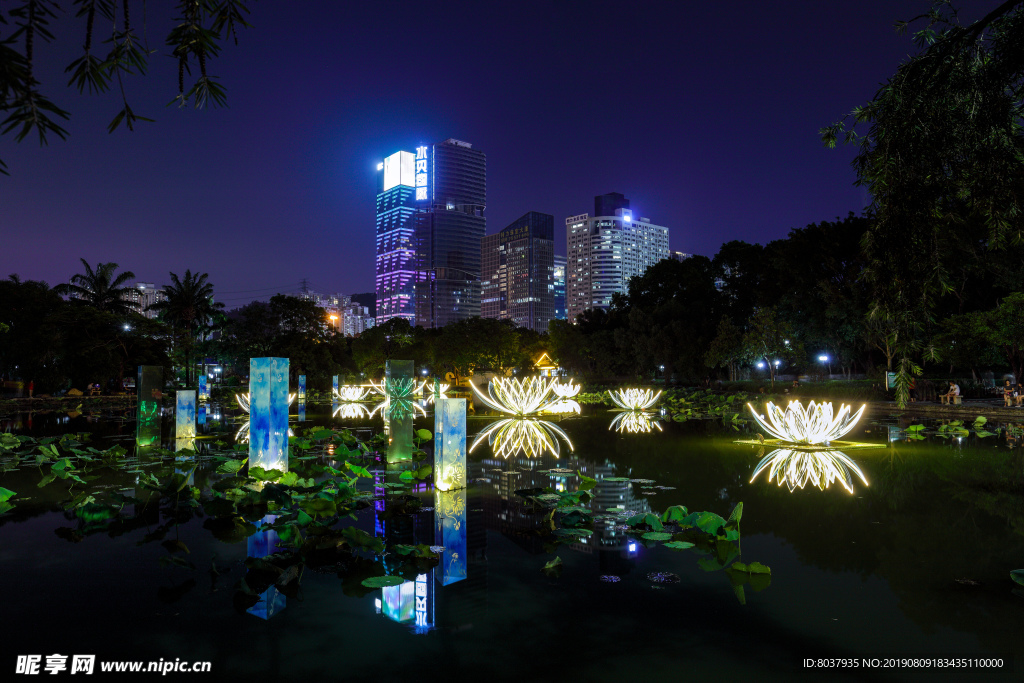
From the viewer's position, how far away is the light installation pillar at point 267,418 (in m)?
7.81

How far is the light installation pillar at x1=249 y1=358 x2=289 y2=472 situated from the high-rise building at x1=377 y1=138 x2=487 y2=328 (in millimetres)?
166542

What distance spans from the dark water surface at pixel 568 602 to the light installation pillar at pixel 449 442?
1.78ft

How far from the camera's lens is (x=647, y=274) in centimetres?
5634

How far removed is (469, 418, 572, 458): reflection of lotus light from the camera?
475 inches

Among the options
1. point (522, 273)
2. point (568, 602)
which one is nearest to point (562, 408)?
point (568, 602)

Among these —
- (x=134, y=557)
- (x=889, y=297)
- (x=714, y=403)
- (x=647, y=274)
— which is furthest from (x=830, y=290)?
(x=134, y=557)

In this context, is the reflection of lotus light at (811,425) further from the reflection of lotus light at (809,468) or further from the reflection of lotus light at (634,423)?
the reflection of lotus light at (634,423)

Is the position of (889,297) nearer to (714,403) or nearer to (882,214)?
(882,214)

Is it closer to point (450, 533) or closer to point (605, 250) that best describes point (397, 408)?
point (450, 533)

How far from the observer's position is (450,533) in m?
5.88

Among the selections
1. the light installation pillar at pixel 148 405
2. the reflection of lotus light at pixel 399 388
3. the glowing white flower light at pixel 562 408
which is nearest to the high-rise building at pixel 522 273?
the glowing white flower light at pixel 562 408

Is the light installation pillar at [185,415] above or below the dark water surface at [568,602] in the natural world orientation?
above

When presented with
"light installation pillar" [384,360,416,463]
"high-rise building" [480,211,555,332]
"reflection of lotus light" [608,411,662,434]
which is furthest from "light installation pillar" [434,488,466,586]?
"high-rise building" [480,211,555,332]

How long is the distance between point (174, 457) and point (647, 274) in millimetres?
50109
